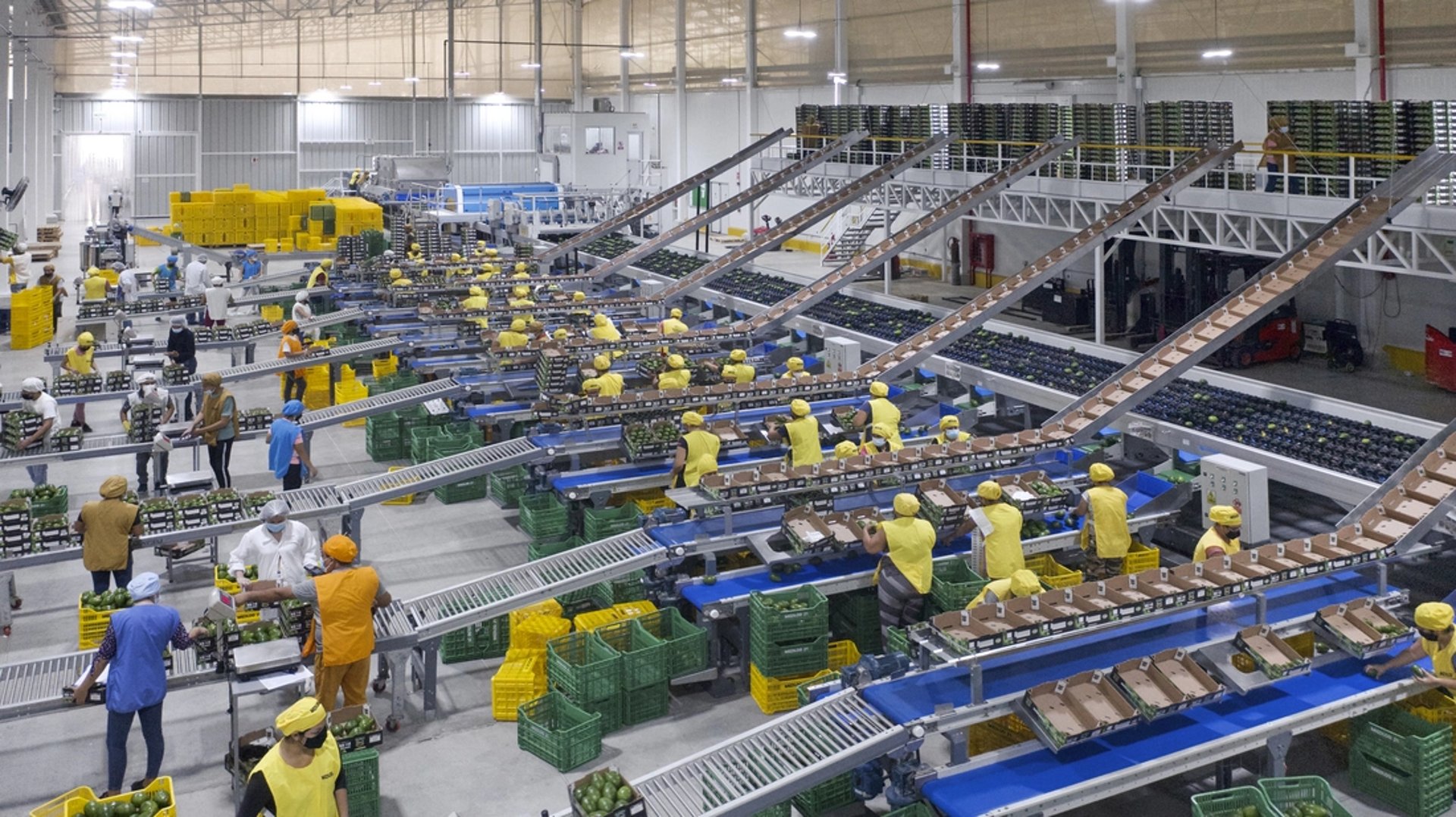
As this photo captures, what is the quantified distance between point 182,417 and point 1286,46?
54.7 feet

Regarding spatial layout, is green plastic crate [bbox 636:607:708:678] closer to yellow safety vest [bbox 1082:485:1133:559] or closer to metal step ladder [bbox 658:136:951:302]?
yellow safety vest [bbox 1082:485:1133:559]

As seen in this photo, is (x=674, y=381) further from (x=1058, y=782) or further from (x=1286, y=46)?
(x=1286, y=46)

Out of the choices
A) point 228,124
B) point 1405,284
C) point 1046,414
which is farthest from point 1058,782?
point 228,124

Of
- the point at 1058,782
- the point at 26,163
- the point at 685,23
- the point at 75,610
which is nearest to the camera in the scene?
the point at 1058,782

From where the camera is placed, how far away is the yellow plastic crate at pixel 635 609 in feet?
30.4

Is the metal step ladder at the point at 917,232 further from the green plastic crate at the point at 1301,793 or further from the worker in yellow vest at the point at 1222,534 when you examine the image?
the green plastic crate at the point at 1301,793

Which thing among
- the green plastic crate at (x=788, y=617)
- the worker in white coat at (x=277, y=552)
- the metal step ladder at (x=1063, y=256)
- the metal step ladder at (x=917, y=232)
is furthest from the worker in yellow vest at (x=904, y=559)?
the metal step ladder at (x=917, y=232)

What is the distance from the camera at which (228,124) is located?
142 ft

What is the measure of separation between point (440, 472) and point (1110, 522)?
19.4ft

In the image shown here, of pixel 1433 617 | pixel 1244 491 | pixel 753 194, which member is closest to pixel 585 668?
pixel 1433 617

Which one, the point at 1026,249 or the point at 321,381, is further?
the point at 1026,249

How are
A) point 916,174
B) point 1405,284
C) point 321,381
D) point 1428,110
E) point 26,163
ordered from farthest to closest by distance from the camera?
point 26,163 → point 916,174 → point 1405,284 → point 321,381 → point 1428,110

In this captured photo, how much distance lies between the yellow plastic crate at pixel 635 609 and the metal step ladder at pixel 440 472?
2594 millimetres

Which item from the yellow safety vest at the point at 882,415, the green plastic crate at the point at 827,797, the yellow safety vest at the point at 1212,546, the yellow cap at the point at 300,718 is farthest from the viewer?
the yellow safety vest at the point at 882,415
